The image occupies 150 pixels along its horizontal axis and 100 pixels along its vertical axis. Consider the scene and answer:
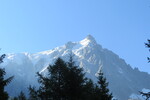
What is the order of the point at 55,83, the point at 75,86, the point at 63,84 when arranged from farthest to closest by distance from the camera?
the point at 55,83 → the point at 63,84 → the point at 75,86

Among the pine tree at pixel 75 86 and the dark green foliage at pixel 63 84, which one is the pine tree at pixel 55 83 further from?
the pine tree at pixel 75 86

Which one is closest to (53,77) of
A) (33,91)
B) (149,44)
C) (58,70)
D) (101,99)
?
(58,70)

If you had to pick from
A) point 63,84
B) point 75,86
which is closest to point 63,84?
point 63,84

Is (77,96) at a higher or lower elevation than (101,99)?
lower

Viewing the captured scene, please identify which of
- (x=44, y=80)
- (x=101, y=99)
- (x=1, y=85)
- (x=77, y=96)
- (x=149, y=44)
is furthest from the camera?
(x=101, y=99)

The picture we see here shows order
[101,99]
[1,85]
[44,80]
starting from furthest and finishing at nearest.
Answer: [101,99] < [44,80] < [1,85]

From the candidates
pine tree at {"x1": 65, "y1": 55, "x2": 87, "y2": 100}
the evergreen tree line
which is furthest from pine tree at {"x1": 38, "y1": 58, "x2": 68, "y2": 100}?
pine tree at {"x1": 65, "y1": 55, "x2": 87, "y2": 100}

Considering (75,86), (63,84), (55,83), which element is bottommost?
A: (75,86)

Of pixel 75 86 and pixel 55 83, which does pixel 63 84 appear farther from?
pixel 75 86

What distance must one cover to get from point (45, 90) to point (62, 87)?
1.82 meters

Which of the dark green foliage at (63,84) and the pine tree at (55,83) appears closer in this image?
the dark green foliage at (63,84)

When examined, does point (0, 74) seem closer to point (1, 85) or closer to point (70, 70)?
point (1, 85)

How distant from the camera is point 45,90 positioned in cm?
2452

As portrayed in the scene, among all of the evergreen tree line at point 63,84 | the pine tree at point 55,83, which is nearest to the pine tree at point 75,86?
the evergreen tree line at point 63,84
